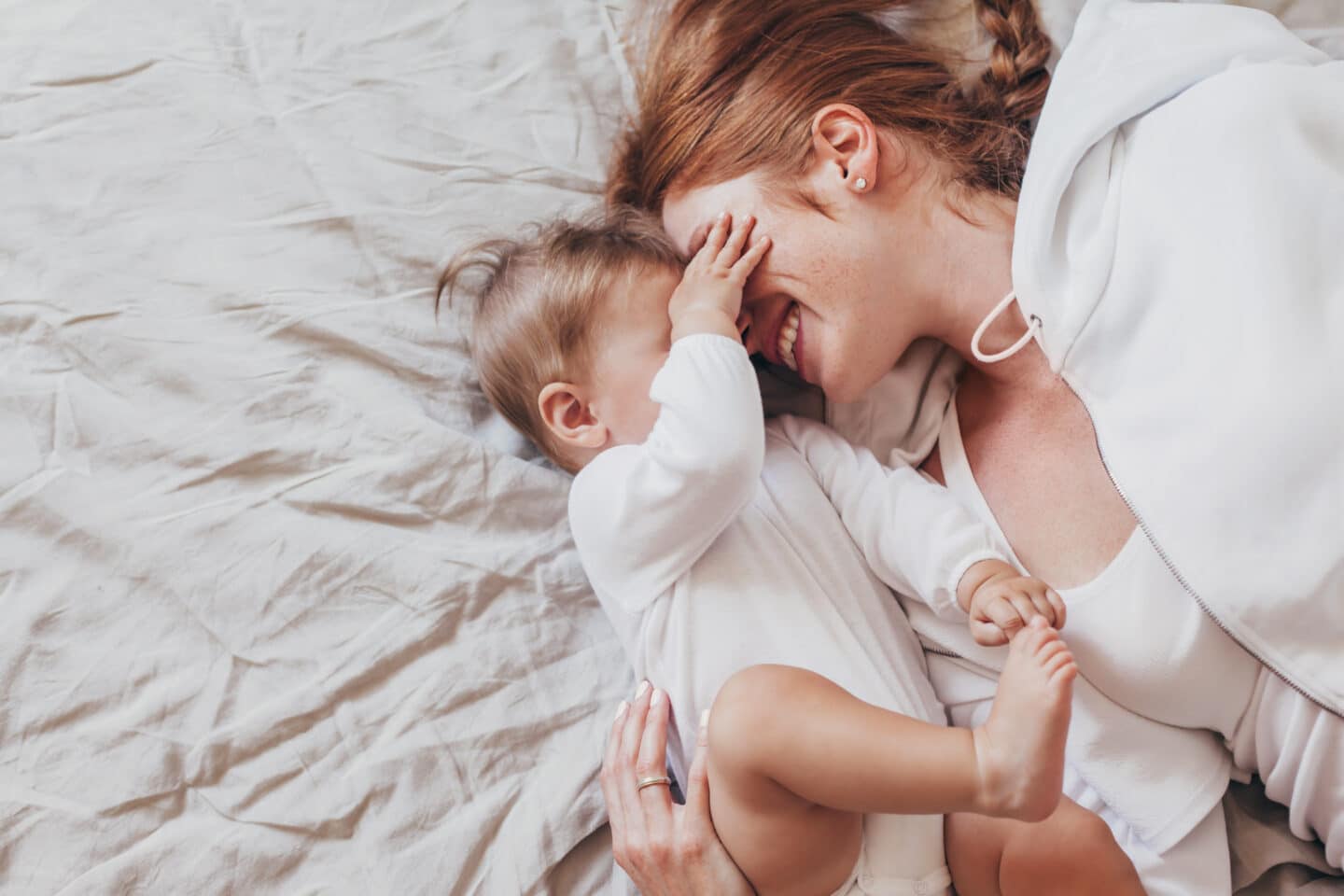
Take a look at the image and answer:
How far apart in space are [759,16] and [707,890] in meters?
0.93

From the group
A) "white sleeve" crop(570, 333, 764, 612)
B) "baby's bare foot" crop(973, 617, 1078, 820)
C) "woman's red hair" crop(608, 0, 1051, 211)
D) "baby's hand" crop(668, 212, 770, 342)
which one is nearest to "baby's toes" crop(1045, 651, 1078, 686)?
"baby's bare foot" crop(973, 617, 1078, 820)

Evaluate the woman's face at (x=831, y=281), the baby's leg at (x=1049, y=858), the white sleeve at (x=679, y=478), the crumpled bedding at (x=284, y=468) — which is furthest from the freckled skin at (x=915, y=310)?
the crumpled bedding at (x=284, y=468)

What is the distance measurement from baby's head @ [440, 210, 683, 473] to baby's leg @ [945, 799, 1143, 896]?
0.52 meters

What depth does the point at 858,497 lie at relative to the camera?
116cm

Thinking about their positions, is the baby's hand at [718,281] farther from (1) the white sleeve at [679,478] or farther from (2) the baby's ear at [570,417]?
(2) the baby's ear at [570,417]

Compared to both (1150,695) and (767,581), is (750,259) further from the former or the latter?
(1150,695)

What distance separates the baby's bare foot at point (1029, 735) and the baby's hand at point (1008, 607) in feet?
0.22

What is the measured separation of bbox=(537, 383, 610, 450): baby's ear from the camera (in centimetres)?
114

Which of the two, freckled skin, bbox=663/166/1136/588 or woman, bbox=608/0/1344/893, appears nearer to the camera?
woman, bbox=608/0/1344/893

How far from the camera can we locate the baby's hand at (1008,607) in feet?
3.09

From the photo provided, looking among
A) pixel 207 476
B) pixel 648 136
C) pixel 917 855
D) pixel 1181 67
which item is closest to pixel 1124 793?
pixel 917 855

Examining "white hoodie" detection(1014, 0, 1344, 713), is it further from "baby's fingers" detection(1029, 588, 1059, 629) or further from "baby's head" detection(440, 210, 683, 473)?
"baby's head" detection(440, 210, 683, 473)

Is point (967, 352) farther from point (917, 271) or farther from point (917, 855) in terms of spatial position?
point (917, 855)

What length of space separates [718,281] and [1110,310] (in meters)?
0.38
